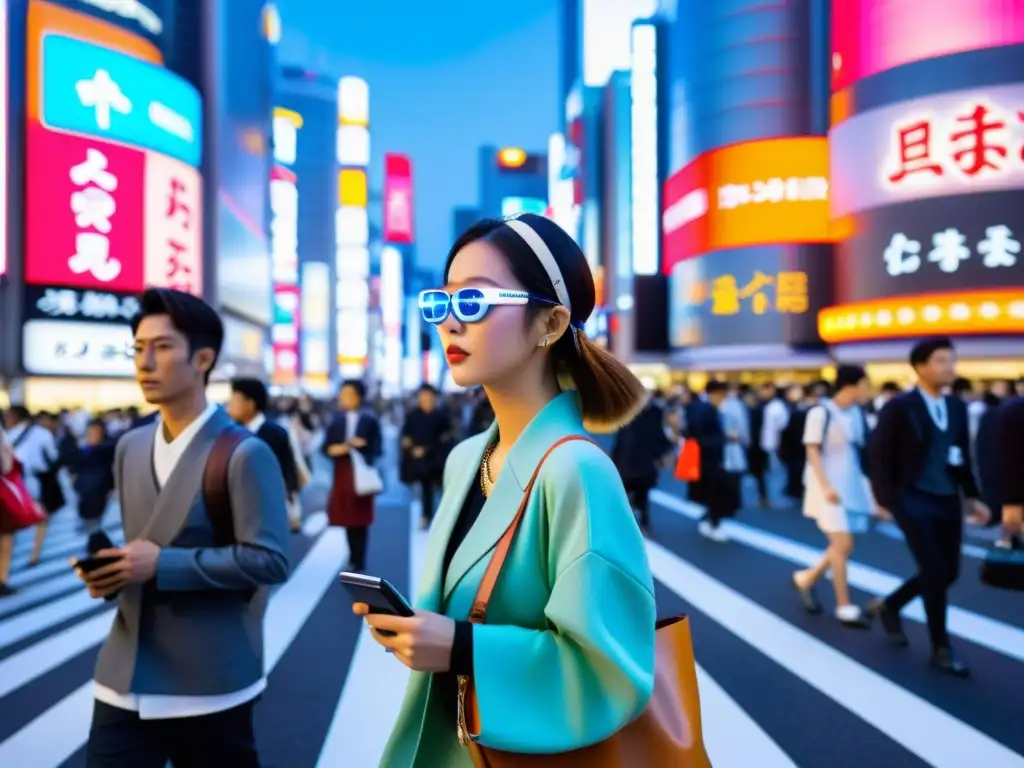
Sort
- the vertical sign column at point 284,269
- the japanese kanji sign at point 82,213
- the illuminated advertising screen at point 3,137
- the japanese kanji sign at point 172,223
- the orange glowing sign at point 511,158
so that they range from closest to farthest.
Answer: the illuminated advertising screen at point 3,137 < the japanese kanji sign at point 82,213 < the japanese kanji sign at point 172,223 < the vertical sign column at point 284,269 < the orange glowing sign at point 511,158

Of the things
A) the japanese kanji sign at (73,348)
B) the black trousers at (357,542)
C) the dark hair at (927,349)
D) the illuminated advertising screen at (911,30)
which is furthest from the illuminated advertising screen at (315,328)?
the dark hair at (927,349)

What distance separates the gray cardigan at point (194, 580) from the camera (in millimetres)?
2197

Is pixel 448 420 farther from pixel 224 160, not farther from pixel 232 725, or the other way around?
pixel 224 160

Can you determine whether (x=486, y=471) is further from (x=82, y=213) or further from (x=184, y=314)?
(x=82, y=213)

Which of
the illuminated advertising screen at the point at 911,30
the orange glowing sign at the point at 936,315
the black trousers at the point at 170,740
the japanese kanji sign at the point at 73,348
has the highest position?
the illuminated advertising screen at the point at 911,30

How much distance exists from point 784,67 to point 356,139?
37568 mm

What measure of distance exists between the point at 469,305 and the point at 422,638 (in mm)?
A: 608

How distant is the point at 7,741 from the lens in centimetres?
408

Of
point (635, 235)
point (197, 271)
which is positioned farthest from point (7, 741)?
point (635, 235)

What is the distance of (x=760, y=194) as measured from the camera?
35.8 meters

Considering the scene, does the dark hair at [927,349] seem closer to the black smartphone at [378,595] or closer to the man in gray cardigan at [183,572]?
the man in gray cardigan at [183,572]

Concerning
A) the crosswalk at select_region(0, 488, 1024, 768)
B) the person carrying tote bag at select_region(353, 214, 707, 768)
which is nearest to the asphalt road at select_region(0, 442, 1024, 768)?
the crosswalk at select_region(0, 488, 1024, 768)

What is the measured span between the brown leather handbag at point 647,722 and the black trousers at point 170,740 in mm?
1238

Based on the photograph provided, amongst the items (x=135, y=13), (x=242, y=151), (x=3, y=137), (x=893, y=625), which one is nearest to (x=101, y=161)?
(x=3, y=137)
